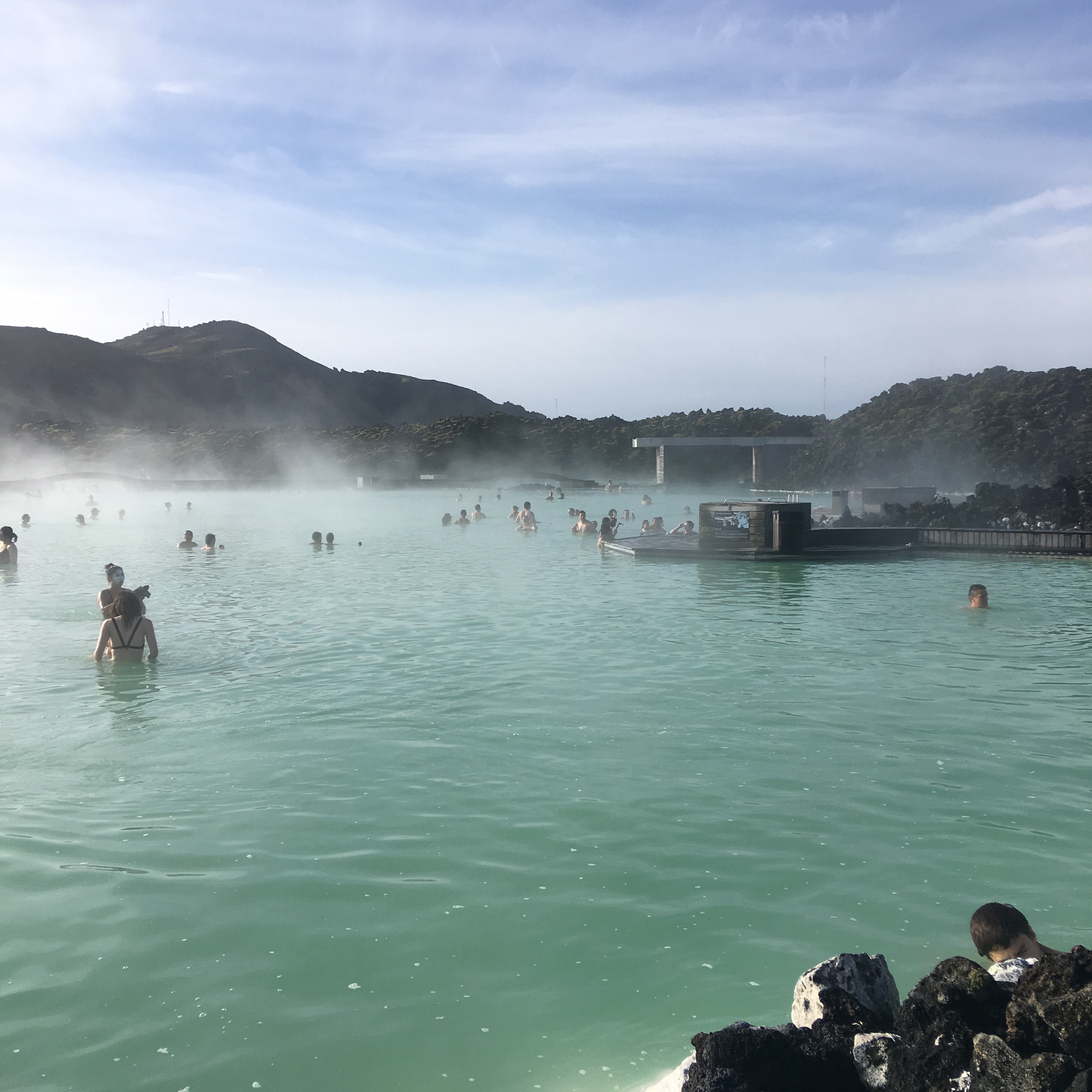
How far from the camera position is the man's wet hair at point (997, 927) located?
4.55 metres

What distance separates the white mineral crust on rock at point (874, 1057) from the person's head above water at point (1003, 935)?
1269 mm

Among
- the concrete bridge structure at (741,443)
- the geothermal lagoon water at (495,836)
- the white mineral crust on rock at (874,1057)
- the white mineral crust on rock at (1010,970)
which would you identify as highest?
the concrete bridge structure at (741,443)

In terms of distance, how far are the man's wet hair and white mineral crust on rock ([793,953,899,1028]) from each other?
0.79 metres

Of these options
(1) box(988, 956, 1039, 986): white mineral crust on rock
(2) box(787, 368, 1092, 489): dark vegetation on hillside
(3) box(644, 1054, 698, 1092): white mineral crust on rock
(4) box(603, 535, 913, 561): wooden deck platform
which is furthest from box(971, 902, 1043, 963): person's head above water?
(2) box(787, 368, 1092, 489): dark vegetation on hillside

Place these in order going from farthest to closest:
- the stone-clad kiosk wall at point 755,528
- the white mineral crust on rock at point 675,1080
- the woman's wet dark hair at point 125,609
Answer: the stone-clad kiosk wall at point 755,528, the woman's wet dark hair at point 125,609, the white mineral crust on rock at point 675,1080

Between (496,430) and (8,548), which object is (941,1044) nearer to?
(8,548)

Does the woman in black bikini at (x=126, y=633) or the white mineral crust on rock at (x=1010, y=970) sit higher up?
the woman in black bikini at (x=126, y=633)

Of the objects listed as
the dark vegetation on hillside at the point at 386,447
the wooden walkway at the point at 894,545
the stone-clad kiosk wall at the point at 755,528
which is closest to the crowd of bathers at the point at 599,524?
the wooden walkway at the point at 894,545

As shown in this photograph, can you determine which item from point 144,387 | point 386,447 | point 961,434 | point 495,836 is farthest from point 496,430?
point 495,836

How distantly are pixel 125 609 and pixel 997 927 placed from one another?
9.91 metres

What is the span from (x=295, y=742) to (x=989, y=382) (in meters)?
81.2

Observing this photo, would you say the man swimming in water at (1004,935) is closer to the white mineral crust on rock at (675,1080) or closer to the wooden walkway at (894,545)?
the white mineral crust on rock at (675,1080)

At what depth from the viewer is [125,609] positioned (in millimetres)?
11648

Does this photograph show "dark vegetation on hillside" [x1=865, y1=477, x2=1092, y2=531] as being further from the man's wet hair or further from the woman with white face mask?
the man's wet hair
